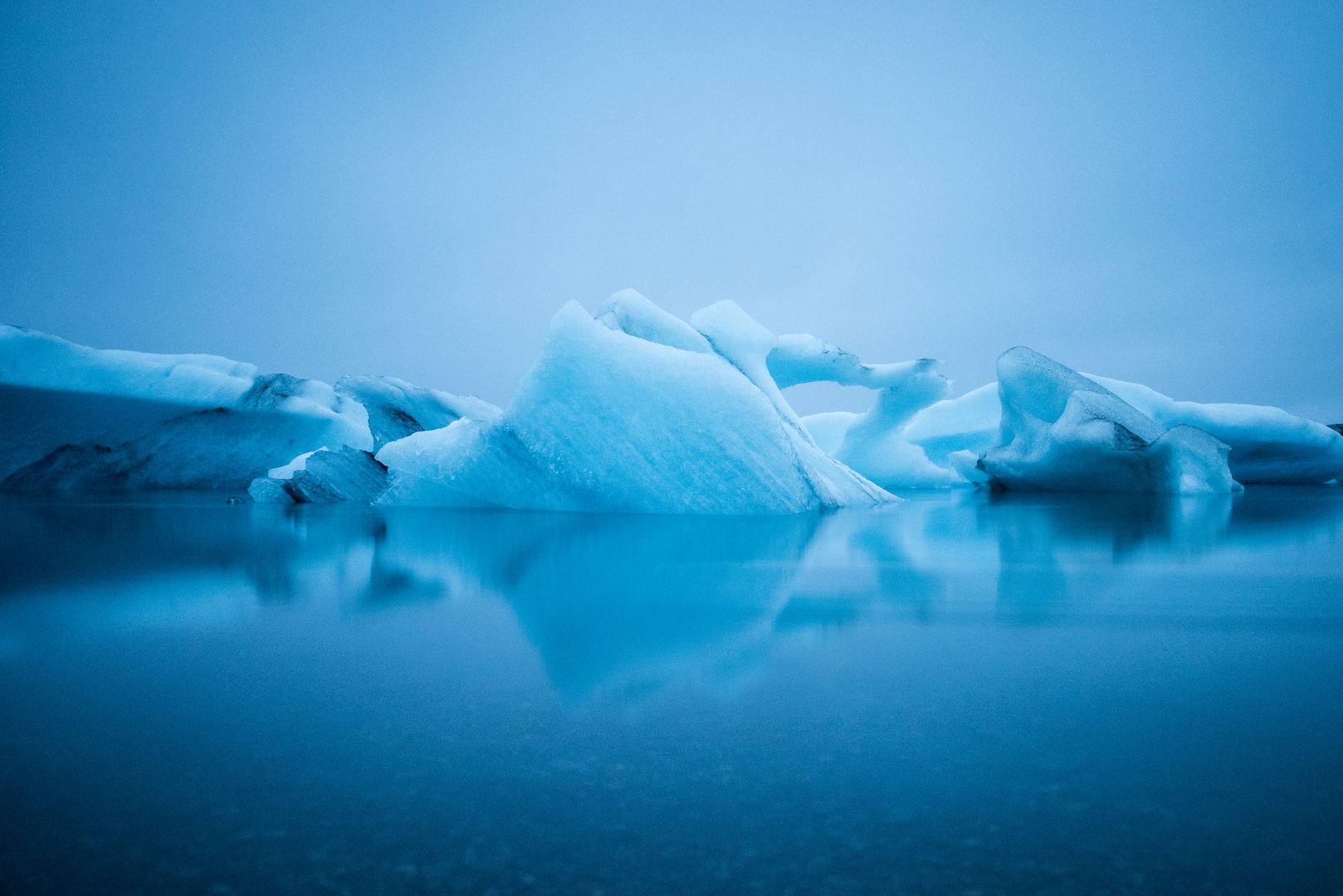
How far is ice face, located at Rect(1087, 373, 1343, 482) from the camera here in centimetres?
1115

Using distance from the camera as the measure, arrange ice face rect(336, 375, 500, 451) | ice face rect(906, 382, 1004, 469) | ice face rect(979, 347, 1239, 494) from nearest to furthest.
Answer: ice face rect(336, 375, 500, 451)
ice face rect(979, 347, 1239, 494)
ice face rect(906, 382, 1004, 469)

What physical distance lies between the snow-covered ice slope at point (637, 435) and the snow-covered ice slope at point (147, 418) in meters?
5.99

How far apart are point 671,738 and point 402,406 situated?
26.7 feet

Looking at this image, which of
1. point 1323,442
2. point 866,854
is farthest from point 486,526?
point 1323,442

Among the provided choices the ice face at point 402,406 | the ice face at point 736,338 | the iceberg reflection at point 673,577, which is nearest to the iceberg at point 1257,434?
the ice face at point 736,338

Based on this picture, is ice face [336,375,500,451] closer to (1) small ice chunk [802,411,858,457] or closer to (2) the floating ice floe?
(2) the floating ice floe

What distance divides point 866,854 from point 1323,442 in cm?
1487

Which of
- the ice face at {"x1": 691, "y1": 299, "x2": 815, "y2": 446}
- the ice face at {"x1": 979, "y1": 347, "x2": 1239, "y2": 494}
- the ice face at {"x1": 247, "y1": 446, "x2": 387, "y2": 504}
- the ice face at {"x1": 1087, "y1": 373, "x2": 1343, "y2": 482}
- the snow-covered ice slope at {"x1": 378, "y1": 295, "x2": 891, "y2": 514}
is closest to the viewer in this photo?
the snow-covered ice slope at {"x1": 378, "y1": 295, "x2": 891, "y2": 514}

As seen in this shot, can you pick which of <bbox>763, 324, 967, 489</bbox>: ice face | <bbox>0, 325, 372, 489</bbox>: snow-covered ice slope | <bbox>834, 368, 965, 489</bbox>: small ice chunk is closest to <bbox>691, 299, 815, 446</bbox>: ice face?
<bbox>763, 324, 967, 489</bbox>: ice face

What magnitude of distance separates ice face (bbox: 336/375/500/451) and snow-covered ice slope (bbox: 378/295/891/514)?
9.98ft

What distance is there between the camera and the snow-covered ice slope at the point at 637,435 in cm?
482

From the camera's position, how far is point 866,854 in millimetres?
543

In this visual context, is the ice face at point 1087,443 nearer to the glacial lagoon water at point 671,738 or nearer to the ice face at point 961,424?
the ice face at point 961,424

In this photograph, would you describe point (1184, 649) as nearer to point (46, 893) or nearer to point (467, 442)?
point (46, 893)
